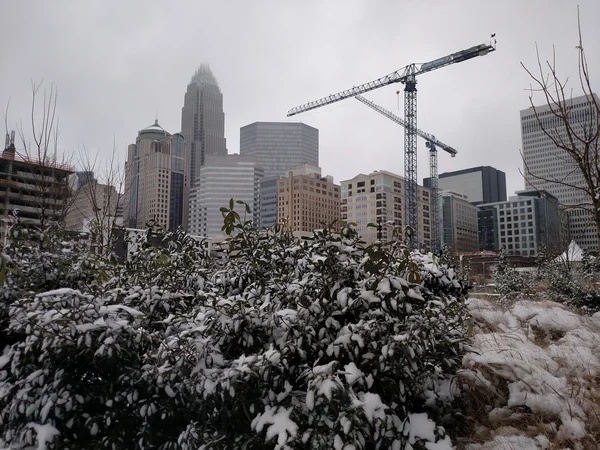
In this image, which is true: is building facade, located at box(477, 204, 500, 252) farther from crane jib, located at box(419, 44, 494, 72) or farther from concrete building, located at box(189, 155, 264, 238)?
concrete building, located at box(189, 155, 264, 238)

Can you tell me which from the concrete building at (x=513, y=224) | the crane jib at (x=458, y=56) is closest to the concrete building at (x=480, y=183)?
the concrete building at (x=513, y=224)

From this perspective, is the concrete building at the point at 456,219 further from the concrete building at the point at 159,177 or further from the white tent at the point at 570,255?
the white tent at the point at 570,255

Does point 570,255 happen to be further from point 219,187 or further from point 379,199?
point 219,187

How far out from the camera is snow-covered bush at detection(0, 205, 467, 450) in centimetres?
223

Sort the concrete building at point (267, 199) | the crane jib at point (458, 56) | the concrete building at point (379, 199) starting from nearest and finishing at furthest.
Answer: the crane jib at point (458, 56) → the concrete building at point (379, 199) → the concrete building at point (267, 199)

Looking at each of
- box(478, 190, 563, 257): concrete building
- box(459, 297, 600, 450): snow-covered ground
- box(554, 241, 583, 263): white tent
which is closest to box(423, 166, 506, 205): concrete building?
box(478, 190, 563, 257): concrete building

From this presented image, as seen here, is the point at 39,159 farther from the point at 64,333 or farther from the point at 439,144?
the point at 439,144

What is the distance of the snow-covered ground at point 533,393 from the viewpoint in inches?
105

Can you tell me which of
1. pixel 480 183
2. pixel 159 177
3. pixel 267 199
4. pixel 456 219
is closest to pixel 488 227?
pixel 456 219

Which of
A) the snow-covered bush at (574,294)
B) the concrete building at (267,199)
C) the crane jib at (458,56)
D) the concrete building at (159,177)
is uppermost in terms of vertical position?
the crane jib at (458,56)

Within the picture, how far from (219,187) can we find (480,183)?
106m

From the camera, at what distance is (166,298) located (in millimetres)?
3270

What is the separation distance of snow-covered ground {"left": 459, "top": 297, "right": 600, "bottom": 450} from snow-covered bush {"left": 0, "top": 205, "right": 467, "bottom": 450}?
0.33 metres

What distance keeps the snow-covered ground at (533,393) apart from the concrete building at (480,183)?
568 ft
